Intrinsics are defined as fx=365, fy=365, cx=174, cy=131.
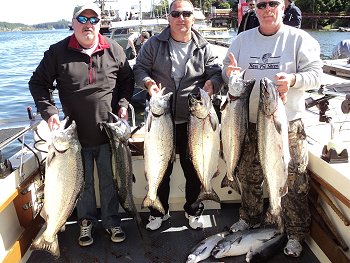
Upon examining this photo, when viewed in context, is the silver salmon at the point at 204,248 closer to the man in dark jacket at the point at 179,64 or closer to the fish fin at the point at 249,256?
the fish fin at the point at 249,256

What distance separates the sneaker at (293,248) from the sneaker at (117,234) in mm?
1581

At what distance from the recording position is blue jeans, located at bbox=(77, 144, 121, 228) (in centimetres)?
349

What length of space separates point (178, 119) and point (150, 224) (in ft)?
3.90

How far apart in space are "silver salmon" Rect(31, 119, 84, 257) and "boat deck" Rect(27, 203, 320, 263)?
0.54 m

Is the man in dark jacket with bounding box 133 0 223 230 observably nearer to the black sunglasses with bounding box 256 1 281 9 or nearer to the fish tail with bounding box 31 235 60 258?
the black sunglasses with bounding box 256 1 281 9

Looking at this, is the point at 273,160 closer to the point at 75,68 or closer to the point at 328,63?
the point at 75,68

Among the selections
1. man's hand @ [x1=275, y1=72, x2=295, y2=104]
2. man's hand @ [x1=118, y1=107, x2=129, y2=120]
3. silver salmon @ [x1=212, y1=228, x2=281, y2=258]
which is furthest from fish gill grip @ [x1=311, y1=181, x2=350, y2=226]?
man's hand @ [x1=118, y1=107, x2=129, y2=120]

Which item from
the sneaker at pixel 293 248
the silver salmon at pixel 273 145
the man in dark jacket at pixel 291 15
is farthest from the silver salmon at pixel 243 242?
the man in dark jacket at pixel 291 15

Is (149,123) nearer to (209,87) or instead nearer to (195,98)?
(195,98)

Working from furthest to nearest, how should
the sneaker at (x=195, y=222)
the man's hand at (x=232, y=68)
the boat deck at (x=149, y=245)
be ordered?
the sneaker at (x=195, y=222), the boat deck at (x=149, y=245), the man's hand at (x=232, y=68)

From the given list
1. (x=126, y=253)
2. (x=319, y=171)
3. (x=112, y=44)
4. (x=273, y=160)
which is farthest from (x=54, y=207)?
(x=319, y=171)

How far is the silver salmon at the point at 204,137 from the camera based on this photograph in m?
3.03

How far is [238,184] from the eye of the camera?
11.5ft

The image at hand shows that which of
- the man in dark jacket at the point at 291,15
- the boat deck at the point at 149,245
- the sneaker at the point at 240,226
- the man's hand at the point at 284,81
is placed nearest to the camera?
the man's hand at the point at 284,81
